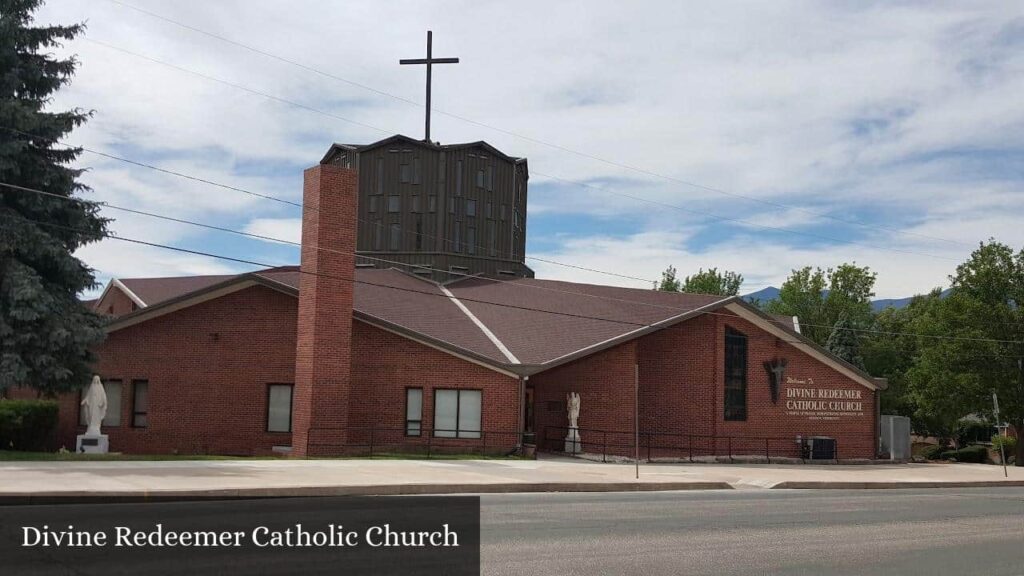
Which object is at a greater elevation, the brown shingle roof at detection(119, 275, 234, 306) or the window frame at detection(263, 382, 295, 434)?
the brown shingle roof at detection(119, 275, 234, 306)

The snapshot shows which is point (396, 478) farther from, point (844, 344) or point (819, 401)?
point (844, 344)

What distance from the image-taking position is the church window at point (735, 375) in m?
37.9

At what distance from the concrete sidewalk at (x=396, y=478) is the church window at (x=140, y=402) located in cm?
1080

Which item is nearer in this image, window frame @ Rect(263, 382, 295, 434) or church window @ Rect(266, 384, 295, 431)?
window frame @ Rect(263, 382, 295, 434)

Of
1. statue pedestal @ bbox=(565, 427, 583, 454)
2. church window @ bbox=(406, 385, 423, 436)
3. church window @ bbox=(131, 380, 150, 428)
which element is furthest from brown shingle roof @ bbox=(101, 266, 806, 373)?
church window @ bbox=(131, 380, 150, 428)

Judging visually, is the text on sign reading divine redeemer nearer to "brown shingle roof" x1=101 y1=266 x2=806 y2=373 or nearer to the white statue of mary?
"brown shingle roof" x1=101 y1=266 x2=806 y2=373

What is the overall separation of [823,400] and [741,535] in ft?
87.1

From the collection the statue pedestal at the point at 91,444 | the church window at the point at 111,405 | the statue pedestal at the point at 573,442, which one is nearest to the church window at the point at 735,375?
the statue pedestal at the point at 573,442

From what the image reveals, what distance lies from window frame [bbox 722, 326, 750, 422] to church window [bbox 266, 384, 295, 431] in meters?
15.3

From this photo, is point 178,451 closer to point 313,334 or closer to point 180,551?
point 313,334

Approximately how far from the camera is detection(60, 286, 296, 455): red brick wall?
33.5m

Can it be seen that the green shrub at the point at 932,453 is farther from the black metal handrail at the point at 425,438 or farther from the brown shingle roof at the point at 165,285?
the brown shingle roof at the point at 165,285
